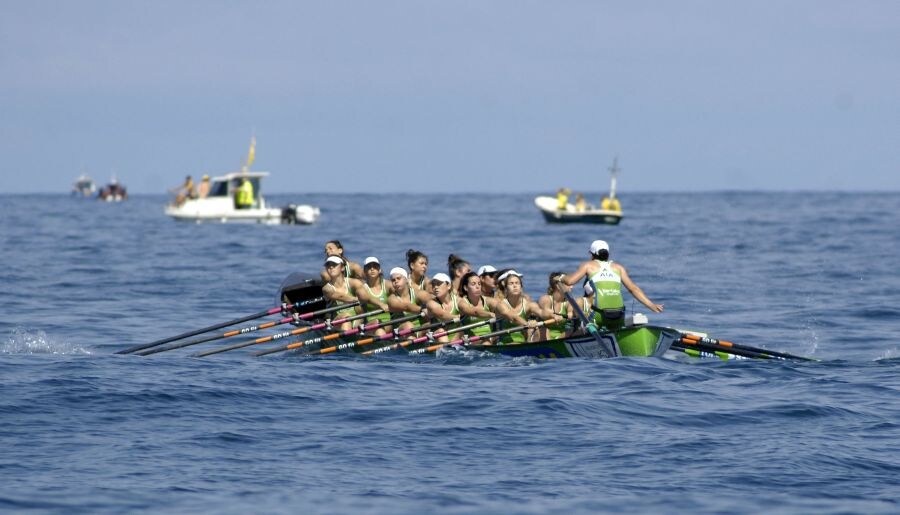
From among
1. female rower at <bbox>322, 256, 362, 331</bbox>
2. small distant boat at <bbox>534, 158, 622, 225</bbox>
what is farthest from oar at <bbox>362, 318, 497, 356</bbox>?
small distant boat at <bbox>534, 158, 622, 225</bbox>

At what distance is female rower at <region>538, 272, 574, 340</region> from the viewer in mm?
19109

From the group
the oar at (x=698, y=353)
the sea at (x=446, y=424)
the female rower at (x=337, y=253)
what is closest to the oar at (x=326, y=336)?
the sea at (x=446, y=424)

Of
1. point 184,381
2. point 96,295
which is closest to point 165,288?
point 96,295

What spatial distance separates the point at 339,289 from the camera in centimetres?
2095

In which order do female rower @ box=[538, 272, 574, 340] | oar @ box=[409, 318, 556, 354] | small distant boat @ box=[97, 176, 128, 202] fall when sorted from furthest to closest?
small distant boat @ box=[97, 176, 128, 202], female rower @ box=[538, 272, 574, 340], oar @ box=[409, 318, 556, 354]

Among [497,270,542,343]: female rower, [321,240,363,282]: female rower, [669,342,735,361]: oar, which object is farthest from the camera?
[321,240,363,282]: female rower

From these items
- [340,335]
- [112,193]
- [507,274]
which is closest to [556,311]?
[507,274]

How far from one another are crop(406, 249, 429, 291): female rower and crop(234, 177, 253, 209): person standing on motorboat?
50382 millimetres

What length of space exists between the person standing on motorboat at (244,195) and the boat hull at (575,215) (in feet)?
50.6

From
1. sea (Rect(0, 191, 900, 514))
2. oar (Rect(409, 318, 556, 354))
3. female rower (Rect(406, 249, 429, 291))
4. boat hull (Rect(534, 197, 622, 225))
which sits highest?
boat hull (Rect(534, 197, 622, 225))

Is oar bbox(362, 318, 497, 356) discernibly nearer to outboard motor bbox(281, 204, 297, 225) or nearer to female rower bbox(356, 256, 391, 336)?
female rower bbox(356, 256, 391, 336)

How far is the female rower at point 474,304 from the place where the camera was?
64.7 ft

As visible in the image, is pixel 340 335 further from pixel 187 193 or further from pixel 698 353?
pixel 187 193

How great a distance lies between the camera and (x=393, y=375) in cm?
1767
